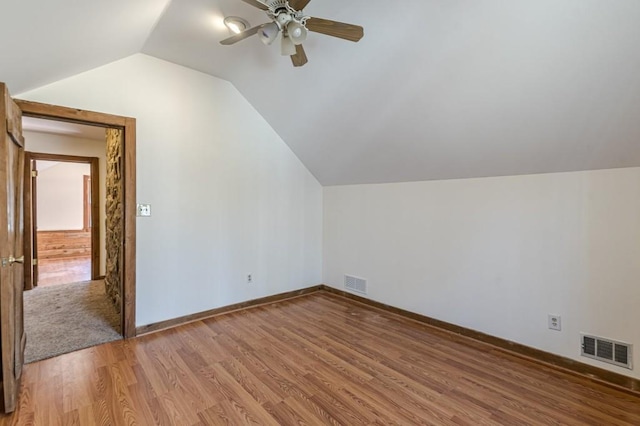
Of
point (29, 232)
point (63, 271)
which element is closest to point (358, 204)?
point (29, 232)

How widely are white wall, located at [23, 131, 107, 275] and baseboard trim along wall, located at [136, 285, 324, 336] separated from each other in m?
2.88

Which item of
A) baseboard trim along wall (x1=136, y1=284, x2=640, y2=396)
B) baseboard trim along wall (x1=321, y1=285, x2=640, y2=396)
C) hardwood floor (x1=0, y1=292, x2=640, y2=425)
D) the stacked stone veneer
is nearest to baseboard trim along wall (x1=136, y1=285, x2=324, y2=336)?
baseboard trim along wall (x1=136, y1=284, x2=640, y2=396)

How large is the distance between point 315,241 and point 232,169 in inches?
64.0

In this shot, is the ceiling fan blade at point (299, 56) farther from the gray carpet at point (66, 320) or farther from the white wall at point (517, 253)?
the gray carpet at point (66, 320)

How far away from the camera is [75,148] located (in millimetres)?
4934

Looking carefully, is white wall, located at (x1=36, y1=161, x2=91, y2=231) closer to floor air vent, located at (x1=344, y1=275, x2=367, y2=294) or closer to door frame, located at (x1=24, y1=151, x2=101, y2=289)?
door frame, located at (x1=24, y1=151, x2=101, y2=289)

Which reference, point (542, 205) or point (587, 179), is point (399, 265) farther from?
point (587, 179)

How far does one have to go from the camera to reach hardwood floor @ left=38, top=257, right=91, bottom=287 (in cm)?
495

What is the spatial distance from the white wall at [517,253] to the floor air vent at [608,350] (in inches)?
1.5

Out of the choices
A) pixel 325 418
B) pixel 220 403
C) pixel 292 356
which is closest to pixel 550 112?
pixel 325 418

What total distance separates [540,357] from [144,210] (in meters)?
3.75

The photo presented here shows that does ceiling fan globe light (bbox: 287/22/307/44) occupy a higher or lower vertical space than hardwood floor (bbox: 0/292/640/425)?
higher

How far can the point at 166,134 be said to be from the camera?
9.93 feet

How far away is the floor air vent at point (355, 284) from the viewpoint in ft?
12.8
